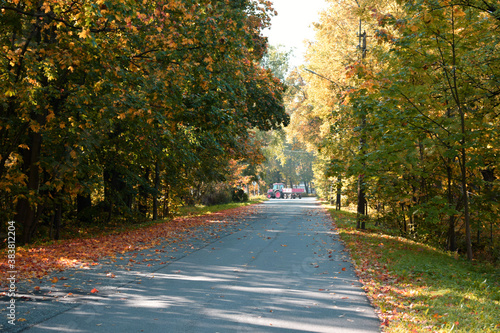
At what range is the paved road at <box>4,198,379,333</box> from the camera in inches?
211

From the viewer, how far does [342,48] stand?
68.8 ft

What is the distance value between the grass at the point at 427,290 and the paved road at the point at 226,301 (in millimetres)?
369

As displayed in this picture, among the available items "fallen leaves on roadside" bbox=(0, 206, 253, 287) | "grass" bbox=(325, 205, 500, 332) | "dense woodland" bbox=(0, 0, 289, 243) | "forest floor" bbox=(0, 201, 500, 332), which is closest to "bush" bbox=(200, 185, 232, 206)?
"dense woodland" bbox=(0, 0, 289, 243)

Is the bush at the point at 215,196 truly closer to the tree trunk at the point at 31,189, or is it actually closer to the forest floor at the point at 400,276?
the forest floor at the point at 400,276

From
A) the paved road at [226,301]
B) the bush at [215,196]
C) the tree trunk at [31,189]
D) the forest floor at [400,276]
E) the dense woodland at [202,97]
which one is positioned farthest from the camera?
the bush at [215,196]

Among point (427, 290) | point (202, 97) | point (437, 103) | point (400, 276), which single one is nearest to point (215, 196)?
point (202, 97)

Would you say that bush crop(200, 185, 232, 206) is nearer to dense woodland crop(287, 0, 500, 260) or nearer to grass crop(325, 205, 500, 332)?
dense woodland crop(287, 0, 500, 260)

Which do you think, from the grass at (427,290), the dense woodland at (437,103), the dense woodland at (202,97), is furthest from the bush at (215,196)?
the grass at (427,290)

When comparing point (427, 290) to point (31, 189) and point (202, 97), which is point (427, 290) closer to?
point (202, 97)

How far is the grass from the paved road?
0.37 m

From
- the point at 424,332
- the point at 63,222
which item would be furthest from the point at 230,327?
the point at 63,222

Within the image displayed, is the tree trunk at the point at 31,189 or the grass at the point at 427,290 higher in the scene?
the tree trunk at the point at 31,189

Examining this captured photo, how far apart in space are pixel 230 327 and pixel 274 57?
50829mm

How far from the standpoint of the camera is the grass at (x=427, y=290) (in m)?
5.43
